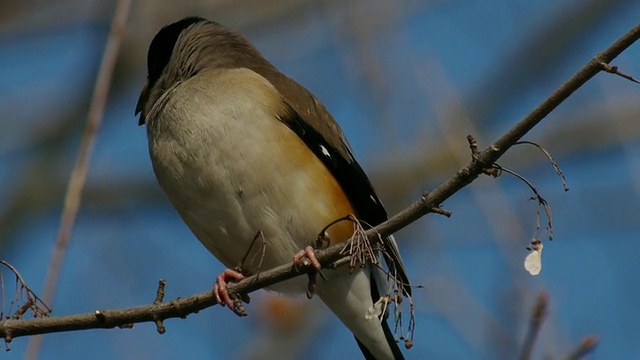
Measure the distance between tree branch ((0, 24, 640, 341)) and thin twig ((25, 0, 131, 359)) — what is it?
0.15 m

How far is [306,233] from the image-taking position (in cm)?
585

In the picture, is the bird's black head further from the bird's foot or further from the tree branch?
the tree branch


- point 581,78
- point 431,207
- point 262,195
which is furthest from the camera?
point 262,195

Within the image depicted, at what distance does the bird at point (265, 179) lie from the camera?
5.73 m

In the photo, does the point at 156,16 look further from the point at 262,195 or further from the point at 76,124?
the point at 262,195

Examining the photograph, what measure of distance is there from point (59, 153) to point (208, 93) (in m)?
5.15

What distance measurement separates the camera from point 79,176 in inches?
179

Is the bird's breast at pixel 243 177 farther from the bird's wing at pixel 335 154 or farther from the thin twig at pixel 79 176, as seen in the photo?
the thin twig at pixel 79 176

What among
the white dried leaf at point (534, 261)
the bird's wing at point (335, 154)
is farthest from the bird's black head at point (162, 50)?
the white dried leaf at point (534, 261)

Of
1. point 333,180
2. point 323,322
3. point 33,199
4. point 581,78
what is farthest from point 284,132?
point 33,199

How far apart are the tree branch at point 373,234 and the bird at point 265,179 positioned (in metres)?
0.41

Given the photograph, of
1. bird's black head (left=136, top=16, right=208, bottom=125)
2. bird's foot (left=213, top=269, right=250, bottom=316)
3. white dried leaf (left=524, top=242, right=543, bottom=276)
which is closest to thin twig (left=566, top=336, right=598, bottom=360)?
white dried leaf (left=524, top=242, right=543, bottom=276)

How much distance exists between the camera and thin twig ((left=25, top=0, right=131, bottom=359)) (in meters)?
4.27

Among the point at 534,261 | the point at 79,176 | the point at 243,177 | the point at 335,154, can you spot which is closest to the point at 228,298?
the point at 243,177
